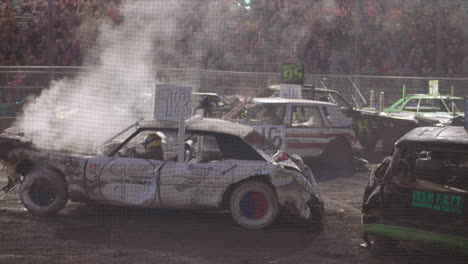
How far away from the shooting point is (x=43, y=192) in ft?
24.0

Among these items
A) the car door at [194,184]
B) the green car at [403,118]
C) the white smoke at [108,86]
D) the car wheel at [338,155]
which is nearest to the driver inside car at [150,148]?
the car door at [194,184]

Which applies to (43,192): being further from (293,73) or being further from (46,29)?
(293,73)

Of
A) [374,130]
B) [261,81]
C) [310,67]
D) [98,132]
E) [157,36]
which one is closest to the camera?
[98,132]

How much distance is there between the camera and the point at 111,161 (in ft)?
23.4

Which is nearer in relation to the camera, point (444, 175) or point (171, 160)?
point (444, 175)

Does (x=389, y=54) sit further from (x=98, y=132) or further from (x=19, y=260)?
(x=19, y=260)

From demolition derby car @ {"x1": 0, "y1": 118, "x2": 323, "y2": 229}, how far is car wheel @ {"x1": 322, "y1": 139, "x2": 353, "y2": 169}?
471cm

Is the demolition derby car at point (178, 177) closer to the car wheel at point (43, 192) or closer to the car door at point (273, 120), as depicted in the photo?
the car wheel at point (43, 192)

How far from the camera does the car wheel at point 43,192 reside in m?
7.24

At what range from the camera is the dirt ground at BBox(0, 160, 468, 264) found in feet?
18.9

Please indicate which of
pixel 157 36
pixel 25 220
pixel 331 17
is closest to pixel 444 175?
pixel 25 220

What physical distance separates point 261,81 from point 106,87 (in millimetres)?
4324

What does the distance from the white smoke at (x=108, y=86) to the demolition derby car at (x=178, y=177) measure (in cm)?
39

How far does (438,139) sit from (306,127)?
6.18 meters
